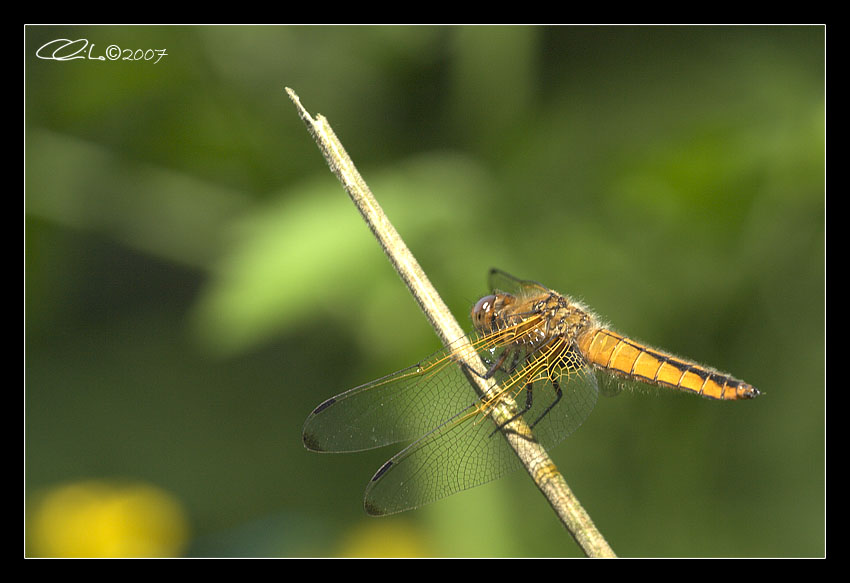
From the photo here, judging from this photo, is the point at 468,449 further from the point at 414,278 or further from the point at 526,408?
the point at 414,278

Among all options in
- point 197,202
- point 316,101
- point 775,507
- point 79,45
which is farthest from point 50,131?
point 775,507

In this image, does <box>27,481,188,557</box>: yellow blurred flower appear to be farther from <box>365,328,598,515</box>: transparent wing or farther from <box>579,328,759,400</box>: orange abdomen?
<box>579,328,759,400</box>: orange abdomen

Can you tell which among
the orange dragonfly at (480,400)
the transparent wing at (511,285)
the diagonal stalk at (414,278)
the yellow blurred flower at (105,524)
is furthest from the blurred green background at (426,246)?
the diagonal stalk at (414,278)

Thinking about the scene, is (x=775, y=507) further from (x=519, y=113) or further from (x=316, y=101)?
(x=316, y=101)

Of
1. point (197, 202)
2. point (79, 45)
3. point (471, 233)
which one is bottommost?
point (471, 233)

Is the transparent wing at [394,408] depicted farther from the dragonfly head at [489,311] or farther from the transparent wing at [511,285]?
the transparent wing at [511,285]

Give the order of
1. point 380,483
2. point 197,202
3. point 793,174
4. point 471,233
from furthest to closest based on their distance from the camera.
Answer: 1. point 197,202
2. point 471,233
3. point 793,174
4. point 380,483
